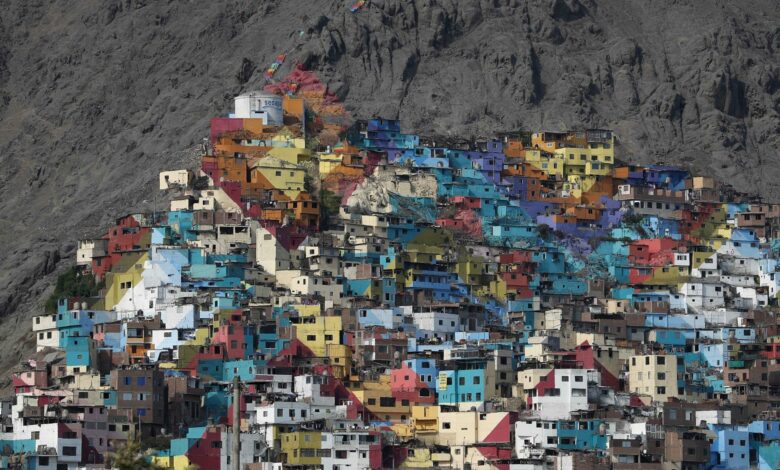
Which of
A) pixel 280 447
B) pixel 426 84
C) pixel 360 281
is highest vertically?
pixel 426 84

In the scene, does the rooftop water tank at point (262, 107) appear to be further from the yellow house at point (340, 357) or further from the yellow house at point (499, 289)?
the yellow house at point (340, 357)

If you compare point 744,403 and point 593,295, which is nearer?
point 744,403

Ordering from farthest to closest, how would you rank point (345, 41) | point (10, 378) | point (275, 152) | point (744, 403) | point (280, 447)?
point (345, 41) < point (275, 152) < point (10, 378) < point (744, 403) < point (280, 447)

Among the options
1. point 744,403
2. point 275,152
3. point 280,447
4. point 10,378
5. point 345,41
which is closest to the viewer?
point 280,447

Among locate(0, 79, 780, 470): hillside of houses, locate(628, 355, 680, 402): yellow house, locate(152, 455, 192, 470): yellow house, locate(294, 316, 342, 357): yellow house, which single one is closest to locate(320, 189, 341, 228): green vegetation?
locate(0, 79, 780, 470): hillside of houses

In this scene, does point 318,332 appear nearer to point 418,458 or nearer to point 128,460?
point 418,458

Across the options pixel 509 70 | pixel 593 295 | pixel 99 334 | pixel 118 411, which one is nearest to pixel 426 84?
pixel 509 70

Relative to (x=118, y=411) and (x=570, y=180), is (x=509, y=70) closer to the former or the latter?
(x=570, y=180)

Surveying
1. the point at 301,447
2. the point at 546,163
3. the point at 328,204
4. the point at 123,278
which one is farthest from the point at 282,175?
the point at 301,447
